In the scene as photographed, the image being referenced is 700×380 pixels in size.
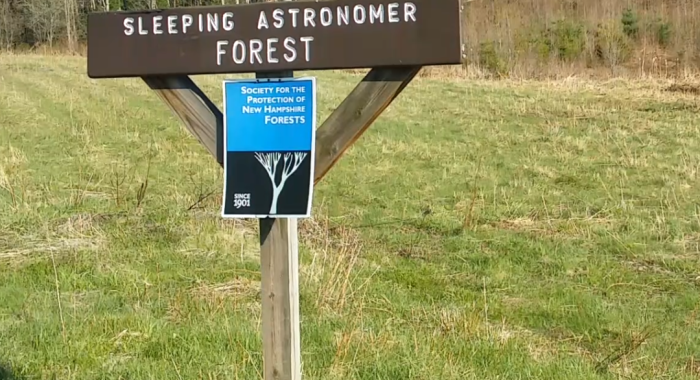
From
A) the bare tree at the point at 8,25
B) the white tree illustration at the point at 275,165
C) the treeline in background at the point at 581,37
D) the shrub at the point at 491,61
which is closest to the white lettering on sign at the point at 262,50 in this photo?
the white tree illustration at the point at 275,165

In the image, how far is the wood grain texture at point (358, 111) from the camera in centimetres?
270

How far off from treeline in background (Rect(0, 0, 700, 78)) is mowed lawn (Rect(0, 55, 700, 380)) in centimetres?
1409

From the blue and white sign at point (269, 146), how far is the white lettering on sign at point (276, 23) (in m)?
0.09

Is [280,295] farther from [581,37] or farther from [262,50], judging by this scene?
[581,37]

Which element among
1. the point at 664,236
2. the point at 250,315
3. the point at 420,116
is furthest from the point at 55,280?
the point at 420,116

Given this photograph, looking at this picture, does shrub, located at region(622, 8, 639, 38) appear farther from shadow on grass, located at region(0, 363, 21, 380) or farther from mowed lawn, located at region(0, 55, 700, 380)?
shadow on grass, located at region(0, 363, 21, 380)

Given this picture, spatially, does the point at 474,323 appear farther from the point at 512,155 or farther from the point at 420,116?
the point at 420,116

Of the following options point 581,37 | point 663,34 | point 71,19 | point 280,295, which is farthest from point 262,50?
Answer: point 71,19

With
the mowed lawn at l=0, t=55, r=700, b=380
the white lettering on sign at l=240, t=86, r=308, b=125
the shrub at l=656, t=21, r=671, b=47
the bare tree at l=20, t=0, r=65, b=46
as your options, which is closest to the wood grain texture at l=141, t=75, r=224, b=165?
the white lettering on sign at l=240, t=86, r=308, b=125

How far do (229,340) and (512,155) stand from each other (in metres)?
8.27

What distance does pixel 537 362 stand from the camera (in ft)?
13.1

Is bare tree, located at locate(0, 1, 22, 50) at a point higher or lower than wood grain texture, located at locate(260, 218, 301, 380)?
higher

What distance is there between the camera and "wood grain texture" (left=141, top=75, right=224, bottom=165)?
284 cm

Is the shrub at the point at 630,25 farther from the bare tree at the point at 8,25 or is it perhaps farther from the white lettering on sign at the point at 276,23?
the bare tree at the point at 8,25
